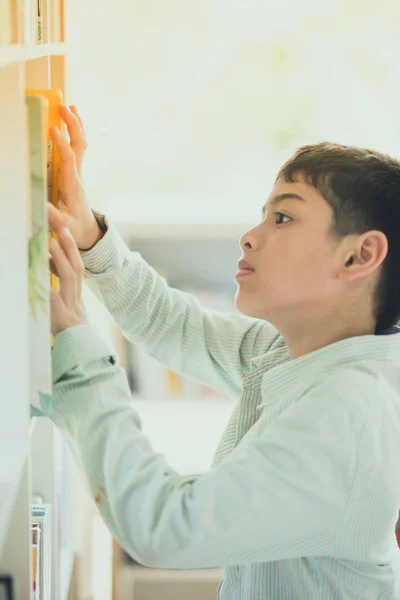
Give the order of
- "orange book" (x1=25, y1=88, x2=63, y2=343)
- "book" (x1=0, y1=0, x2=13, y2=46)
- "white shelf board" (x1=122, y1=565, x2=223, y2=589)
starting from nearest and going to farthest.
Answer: "book" (x1=0, y1=0, x2=13, y2=46), "orange book" (x1=25, y1=88, x2=63, y2=343), "white shelf board" (x1=122, y1=565, x2=223, y2=589)

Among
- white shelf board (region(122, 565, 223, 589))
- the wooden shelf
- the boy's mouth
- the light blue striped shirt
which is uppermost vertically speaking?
the wooden shelf

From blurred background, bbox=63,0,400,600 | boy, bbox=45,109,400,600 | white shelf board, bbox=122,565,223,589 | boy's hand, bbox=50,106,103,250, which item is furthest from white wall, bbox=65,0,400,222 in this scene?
boy's hand, bbox=50,106,103,250

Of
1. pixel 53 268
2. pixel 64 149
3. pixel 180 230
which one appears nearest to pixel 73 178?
pixel 64 149

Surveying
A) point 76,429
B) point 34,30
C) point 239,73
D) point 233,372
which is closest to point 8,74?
point 34,30

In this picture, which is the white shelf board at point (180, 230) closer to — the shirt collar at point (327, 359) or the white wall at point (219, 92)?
the white wall at point (219, 92)

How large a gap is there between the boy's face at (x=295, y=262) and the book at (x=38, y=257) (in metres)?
0.41

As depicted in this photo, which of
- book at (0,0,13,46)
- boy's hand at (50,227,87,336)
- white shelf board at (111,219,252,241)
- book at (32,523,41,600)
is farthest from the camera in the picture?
white shelf board at (111,219,252,241)

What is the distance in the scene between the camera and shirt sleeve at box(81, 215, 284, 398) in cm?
130

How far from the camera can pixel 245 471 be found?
89cm

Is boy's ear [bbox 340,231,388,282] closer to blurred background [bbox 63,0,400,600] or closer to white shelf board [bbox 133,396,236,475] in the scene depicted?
white shelf board [bbox 133,396,236,475]

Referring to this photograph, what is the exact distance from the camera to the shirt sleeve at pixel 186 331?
1.30 meters

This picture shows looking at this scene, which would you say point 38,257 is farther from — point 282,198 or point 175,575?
point 175,575

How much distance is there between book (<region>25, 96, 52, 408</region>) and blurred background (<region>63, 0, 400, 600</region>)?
166cm

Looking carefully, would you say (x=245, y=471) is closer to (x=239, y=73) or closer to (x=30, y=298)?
(x=30, y=298)
